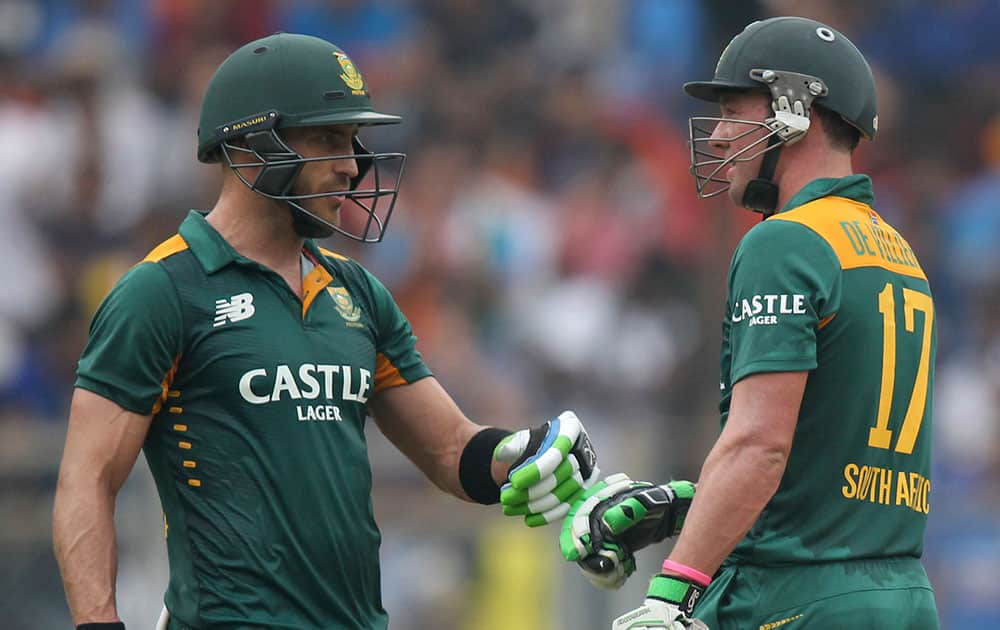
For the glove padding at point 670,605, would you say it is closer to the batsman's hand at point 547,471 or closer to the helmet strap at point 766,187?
the batsman's hand at point 547,471

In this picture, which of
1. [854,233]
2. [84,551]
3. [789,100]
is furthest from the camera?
[789,100]

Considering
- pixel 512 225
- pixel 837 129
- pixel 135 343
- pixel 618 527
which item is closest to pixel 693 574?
pixel 618 527

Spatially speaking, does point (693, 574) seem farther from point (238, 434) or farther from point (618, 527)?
point (238, 434)

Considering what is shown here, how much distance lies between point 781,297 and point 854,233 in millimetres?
365

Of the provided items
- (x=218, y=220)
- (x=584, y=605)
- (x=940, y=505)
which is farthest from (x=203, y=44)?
(x=218, y=220)

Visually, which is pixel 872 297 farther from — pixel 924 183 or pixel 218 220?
pixel 924 183

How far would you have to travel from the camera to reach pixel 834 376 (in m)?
5.01

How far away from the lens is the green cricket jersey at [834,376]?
495cm

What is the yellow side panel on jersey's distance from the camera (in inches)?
199

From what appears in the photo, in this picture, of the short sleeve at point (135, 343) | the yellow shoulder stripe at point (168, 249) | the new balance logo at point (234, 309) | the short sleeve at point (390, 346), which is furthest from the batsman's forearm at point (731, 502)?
the yellow shoulder stripe at point (168, 249)

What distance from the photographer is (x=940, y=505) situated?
1034 cm

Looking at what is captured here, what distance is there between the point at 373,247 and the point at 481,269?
82 cm

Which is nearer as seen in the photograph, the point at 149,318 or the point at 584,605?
the point at 149,318

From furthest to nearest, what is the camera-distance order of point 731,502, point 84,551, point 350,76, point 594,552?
point 350,76
point 594,552
point 84,551
point 731,502
